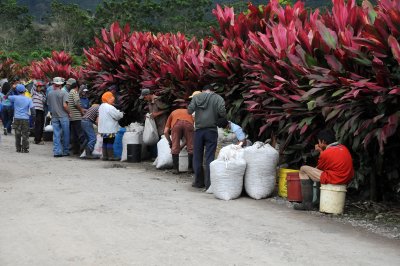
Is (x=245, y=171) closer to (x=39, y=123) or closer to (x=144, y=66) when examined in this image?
(x=144, y=66)

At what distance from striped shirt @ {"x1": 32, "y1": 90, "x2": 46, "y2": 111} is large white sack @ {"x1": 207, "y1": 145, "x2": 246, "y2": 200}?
7.87 meters

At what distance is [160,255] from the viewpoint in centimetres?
545

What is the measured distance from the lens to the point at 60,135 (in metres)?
13.1

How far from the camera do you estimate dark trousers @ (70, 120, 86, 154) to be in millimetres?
13266

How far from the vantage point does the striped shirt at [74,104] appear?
42.9ft

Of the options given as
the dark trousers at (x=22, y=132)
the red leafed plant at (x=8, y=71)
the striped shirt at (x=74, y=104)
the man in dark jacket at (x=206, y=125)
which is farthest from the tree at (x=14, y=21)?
the man in dark jacket at (x=206, y=125)

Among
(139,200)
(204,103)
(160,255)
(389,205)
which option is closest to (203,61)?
(204,103)

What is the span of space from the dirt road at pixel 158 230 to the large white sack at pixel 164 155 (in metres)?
1.49

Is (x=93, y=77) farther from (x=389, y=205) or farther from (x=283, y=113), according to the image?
(x=389, y=205)

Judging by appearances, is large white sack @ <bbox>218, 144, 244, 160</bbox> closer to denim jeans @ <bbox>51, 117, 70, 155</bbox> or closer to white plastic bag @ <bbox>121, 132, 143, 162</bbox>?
white plastic bag @ <bbox>121, 132, 143, 162</bbox>

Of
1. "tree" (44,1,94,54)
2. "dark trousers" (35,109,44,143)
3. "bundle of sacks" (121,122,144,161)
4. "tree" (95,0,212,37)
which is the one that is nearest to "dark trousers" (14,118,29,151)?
"dark trousers" (35,109,44,143)

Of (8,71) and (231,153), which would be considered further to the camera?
(8,71)

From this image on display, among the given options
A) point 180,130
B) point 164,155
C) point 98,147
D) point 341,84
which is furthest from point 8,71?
point 341,84

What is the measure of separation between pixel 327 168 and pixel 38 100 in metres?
9.60
